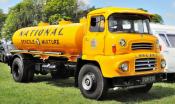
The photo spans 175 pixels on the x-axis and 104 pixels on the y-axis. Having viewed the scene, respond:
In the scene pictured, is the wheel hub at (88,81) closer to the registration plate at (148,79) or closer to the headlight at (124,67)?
the headlight at (124,67)

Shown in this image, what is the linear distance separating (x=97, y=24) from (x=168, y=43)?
16.8 ft

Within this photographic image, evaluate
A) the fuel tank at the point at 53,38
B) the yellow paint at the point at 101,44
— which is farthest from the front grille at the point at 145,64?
the fuel tank at the point at 53,38

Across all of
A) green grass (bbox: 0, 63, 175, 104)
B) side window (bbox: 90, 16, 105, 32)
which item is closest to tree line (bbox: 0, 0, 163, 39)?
green grass (bbox: 0, 63, 175, 104)

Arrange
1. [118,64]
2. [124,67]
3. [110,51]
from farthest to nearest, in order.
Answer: [110,51], [124,67], [118,64]

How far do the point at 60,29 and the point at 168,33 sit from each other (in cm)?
512

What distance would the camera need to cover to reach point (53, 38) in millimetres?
15219

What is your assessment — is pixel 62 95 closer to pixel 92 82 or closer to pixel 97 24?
pixel 92 82

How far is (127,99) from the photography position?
12898mm

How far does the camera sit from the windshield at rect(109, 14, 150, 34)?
41.5 ft

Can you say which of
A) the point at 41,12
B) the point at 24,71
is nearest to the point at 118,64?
the point at 24,71

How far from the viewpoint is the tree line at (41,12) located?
216ft

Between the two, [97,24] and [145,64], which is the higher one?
[97,24]

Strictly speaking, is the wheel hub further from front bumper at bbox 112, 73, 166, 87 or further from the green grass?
front bumper at bbox 112, 73, 166, 87

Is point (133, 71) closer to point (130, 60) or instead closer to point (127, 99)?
point (130, 60)
